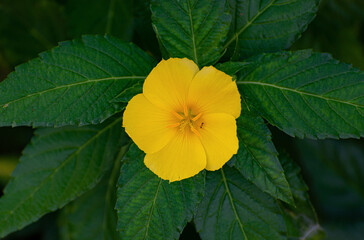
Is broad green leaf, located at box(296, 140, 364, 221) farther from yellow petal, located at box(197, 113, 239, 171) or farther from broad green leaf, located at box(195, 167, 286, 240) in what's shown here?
yellow petal, located at box(197, 113, 239, 171)

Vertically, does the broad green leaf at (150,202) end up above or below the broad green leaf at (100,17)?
below

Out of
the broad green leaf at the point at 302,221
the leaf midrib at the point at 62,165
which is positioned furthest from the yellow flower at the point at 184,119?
the broad green leaf at the point at 302,221

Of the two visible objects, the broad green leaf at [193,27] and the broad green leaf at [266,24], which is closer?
the broad green leaf at [193,27]

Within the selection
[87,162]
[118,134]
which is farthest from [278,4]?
[87,162]

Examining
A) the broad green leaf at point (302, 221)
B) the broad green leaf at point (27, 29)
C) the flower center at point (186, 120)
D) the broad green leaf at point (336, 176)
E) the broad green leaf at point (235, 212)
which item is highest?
the broad green leaf at point (27, 29)

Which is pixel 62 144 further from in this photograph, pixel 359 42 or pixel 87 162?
pixel 359 42

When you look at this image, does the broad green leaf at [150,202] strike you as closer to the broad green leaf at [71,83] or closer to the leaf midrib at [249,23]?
the broad green leaf at [71,83]
